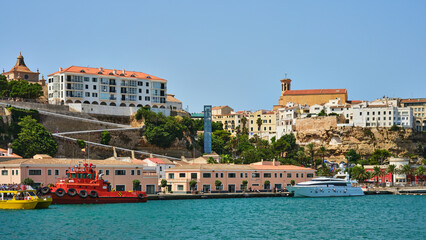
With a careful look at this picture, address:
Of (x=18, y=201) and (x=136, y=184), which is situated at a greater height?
(x=136, y=184)

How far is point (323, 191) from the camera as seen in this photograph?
8550cm

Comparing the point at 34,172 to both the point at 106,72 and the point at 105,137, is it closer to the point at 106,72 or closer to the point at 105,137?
the point at 105,137

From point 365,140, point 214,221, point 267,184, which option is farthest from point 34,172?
point 365,140

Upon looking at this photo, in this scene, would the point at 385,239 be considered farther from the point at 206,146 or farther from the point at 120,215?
the point at 206,146

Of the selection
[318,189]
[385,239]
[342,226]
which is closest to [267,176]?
[318,189]

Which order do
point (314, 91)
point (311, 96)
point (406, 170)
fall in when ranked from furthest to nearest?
point (314, 91)
point (311, 96)
point (406, 170)

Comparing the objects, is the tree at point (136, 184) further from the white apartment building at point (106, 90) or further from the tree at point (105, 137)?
the white apartment building at point (106, 90)

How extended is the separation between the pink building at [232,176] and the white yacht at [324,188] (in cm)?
399

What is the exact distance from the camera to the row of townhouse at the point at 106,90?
104m

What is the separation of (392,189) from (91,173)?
5178cm

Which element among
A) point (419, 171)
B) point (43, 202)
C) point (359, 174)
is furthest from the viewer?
point (419, 171)

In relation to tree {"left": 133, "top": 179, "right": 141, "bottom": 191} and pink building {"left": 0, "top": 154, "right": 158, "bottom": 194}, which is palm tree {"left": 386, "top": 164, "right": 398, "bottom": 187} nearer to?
pink building {"left": 0, "top": 154, "right": 158, "bottom": 194}

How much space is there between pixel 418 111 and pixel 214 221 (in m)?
101

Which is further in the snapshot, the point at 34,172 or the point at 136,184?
the point at 136,184
